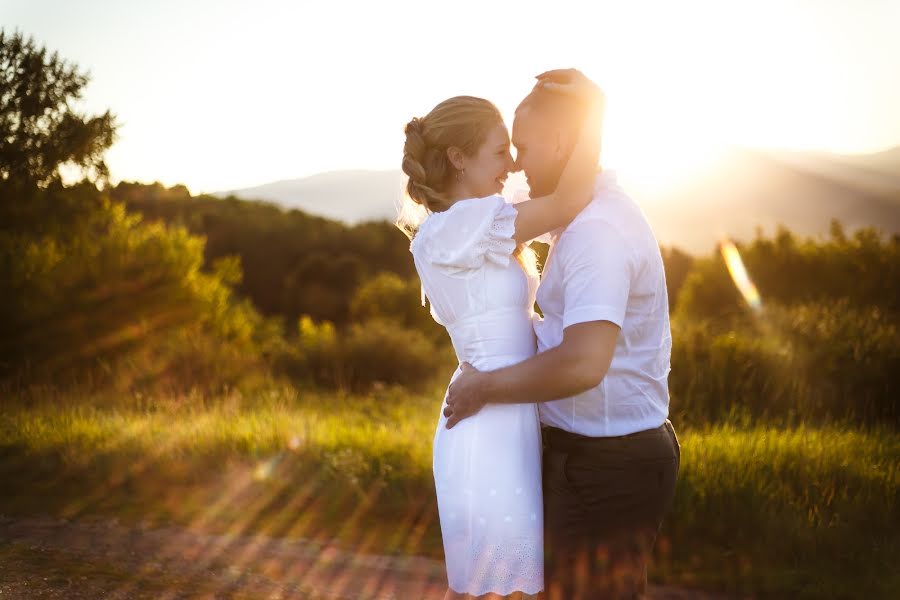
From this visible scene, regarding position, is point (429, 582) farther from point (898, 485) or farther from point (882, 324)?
point (882, 324)

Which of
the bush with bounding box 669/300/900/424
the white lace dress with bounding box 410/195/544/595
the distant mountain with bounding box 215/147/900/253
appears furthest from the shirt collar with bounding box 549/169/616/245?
the distant mountain with bounding box 215/147/900/253

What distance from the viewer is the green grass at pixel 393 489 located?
14.6ft

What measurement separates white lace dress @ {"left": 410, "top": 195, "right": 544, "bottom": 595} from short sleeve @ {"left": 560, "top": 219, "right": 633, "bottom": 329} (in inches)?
10.1

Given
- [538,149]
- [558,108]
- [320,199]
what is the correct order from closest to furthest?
[558,108], [538,149], [320,199]

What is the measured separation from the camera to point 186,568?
4.29 meters

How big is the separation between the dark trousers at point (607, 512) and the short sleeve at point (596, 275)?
411mm

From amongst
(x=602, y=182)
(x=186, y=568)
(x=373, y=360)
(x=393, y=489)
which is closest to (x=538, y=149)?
(x=602, y=182)

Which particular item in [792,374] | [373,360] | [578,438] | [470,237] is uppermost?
[470,237]

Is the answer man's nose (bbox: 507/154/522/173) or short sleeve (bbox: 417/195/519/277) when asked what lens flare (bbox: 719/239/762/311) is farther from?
short sleeve (bbox: 417/195/519/277)

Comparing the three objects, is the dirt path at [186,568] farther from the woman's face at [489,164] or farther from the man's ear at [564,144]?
the man's ear at [564,144]

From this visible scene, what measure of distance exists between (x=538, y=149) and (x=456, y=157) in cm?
34

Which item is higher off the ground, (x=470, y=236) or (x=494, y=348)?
(x=470, y=236)

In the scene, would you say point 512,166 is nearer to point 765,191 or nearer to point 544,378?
point 544,378

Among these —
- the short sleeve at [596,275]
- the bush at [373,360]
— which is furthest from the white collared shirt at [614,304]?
the bush at [373,360]
